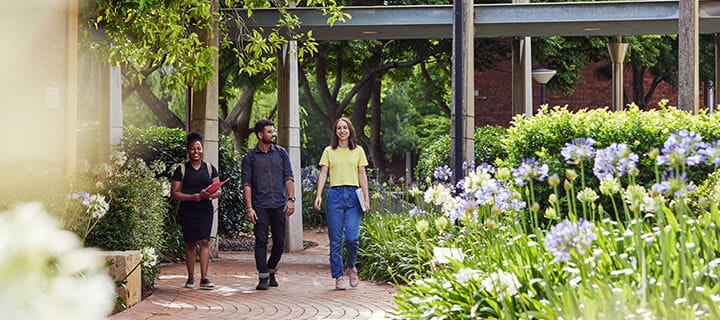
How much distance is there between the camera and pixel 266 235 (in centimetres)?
930

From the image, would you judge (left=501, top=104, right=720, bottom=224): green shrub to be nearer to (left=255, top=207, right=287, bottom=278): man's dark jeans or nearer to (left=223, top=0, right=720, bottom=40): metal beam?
(left=255, top=207, right=287, bottom=278): man's dark jeans

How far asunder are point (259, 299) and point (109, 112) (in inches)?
248

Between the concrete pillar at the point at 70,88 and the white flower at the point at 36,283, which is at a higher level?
the concrete pillar at the point at 70,88

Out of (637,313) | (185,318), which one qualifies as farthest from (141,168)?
(637,313)

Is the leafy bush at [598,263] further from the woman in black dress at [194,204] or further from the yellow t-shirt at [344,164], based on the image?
the woman in black dress at [194,204]

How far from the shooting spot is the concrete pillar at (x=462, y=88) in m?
9.85

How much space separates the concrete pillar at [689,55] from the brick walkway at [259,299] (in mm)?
4695

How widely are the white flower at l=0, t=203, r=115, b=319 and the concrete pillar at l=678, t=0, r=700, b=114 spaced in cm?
1122

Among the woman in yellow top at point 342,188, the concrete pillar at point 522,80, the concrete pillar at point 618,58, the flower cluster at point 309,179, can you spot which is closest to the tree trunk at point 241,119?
the flower cluster at point 309,179

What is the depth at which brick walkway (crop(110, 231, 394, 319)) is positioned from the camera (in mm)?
7410

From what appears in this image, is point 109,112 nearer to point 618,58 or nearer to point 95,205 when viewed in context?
point 95,205

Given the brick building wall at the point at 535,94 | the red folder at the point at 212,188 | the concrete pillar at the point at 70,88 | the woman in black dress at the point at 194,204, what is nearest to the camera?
the concrete pillar at the point at 70,88

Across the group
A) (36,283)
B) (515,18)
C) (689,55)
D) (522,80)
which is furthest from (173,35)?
(522,80)

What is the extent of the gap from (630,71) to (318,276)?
26.8 m
